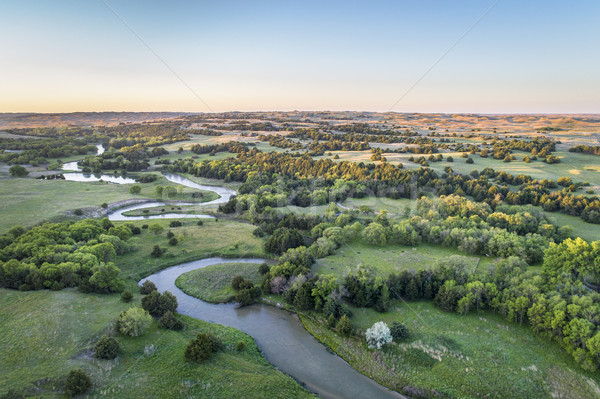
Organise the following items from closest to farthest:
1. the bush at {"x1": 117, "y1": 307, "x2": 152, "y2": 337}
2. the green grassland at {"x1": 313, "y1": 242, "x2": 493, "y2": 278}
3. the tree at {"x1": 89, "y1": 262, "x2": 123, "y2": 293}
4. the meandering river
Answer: the meandering river < the bush at {"x1": 117, "y1": 307, "x2": 152, "y2": 337} < the tree at {"x1": 89, "y1": 262, "x2": 123, "y2": 293} < the green grassland at {"x1": 313, "y1": 242, "x2": 493, "y2": 278}

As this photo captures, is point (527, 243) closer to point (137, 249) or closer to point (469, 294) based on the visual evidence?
point (469, 294)

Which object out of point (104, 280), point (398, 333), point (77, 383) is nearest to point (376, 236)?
point (398, 333)

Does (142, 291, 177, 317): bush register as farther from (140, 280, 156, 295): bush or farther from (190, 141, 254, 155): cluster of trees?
(190, 141, 254, 155): cluster of trees

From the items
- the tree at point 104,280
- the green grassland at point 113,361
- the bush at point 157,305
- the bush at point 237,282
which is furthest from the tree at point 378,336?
the tree at point 104,280

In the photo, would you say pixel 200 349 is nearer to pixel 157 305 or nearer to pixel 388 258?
pixel 157 305

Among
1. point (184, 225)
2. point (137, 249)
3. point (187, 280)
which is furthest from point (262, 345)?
point (184, 225)

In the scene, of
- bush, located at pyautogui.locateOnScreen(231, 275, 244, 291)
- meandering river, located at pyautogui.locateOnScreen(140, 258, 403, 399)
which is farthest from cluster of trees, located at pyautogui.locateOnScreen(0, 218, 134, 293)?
bush, located at pyautogui.locateOnScreen(231, 275, 244, 291)
